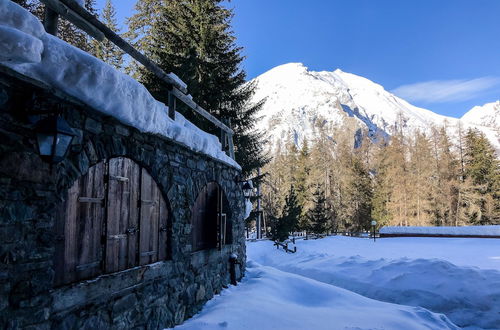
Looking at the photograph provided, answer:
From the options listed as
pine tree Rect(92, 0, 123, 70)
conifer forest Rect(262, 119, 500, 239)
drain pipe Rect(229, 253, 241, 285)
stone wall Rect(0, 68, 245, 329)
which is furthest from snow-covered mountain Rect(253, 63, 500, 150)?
stone wall Rect(0, 68, 245, 329)

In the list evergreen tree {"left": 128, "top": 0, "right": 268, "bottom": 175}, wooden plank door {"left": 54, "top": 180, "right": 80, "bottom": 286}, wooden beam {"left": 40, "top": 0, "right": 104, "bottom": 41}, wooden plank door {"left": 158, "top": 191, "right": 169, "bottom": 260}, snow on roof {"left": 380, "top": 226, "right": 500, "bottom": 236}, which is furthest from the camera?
snow on roof {"left": 380, "top": 226, "right": 500, "bottom": 236}

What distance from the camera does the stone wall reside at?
233cm

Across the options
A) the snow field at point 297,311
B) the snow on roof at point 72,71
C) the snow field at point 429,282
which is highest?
the snow on roof at point 72,71

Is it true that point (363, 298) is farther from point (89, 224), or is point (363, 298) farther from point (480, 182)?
point (480, 182)

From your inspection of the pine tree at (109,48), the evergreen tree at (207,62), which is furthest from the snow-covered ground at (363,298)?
the pine tree at (109,48)

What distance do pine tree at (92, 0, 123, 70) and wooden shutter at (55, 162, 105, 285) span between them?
51.4 ft

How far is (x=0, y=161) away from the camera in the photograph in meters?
2.28

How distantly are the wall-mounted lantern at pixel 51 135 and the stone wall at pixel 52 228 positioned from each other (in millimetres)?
109

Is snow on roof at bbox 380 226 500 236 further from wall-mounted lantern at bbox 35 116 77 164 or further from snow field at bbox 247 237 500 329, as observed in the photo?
wall-mounted lantern at bbox 35 116 77 164

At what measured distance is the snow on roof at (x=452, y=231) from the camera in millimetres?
19203

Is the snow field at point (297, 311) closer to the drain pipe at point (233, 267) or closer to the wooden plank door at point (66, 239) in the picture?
the drain pipe at point (233, 267)

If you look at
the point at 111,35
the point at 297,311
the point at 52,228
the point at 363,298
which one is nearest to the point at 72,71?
the point at 111,35

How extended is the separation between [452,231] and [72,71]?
24.5 metres

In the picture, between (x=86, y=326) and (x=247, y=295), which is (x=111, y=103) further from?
(x=247, y=295)
